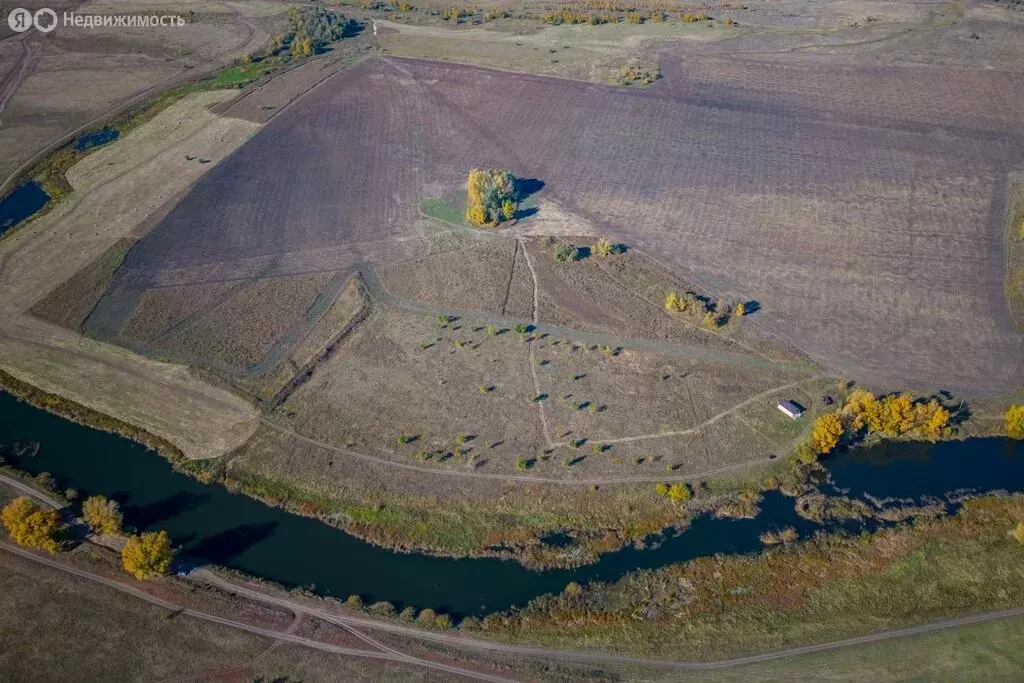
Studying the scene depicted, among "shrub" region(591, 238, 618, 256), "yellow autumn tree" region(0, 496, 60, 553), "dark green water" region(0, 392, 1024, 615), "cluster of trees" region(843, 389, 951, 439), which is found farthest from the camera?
"shrub" region(591, 238, 618, 256)

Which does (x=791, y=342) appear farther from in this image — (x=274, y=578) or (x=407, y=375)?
(x=274, y=578)

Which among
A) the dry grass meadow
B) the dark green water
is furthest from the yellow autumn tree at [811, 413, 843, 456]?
the dry grass meadow

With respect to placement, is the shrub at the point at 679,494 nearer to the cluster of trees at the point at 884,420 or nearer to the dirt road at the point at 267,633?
the cluster of trees at the point at 884,420

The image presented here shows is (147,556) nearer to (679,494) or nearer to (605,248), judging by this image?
(679,494)

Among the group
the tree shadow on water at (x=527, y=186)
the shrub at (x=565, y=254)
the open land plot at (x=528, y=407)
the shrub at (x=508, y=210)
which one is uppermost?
the tree shadow on water at (x=527, y=186)

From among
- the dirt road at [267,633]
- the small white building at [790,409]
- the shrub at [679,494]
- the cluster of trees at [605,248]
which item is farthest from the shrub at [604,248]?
the dirt road at [267,633]

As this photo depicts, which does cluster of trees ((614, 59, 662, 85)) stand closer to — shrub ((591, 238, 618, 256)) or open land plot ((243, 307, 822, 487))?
shrub ((591, 238, 618, 256))
